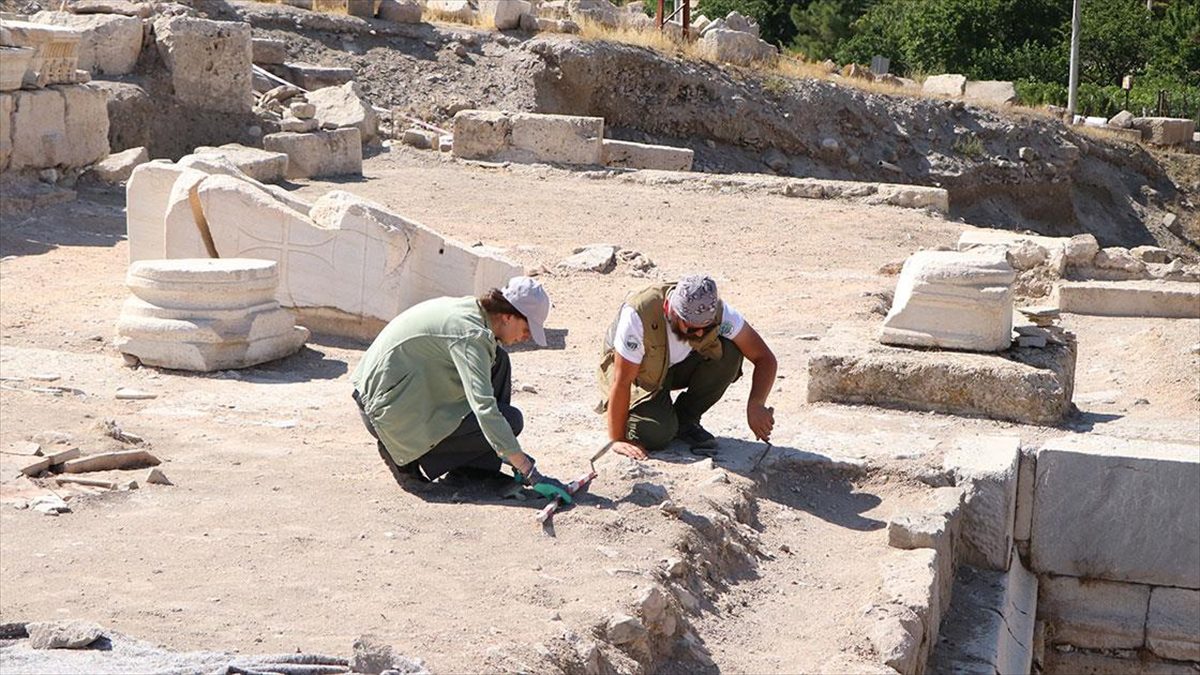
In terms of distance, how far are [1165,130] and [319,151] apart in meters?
22.5

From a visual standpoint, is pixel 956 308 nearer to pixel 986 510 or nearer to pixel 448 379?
pixel 986 510

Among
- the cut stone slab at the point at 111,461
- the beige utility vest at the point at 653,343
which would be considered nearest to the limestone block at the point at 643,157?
the beige utility vest at the point at 653,343

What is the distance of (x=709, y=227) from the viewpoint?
14.9 m

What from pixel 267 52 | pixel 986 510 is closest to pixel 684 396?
pixel 986 510

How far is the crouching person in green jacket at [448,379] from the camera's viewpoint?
596cm

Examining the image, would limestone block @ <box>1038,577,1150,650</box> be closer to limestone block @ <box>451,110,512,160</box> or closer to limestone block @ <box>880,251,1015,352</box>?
limestone block @ <box>880,251,1015,352</box>

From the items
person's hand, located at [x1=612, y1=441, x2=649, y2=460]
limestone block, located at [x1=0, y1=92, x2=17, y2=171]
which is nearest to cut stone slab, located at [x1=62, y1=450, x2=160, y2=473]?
person's hand, located at [x1=612, y1=441, x2=649, y2=460]

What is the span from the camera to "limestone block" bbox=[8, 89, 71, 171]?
44.9ft

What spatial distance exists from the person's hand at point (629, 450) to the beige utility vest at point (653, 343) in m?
0.25

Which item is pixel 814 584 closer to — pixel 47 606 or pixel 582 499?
pixel 582 499

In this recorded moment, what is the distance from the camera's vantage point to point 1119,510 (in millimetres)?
7055

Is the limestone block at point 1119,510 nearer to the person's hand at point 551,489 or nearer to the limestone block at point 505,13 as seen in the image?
the person's hand at point 551,489

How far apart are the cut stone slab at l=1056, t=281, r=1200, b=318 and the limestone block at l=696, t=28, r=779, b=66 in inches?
596

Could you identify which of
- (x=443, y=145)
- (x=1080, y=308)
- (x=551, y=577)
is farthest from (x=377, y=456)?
(x=443, y=145)
